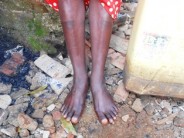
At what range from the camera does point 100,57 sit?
81.7 inches

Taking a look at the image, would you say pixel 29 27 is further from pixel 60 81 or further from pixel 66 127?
pixel 66 127

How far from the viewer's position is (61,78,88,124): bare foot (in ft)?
6.88

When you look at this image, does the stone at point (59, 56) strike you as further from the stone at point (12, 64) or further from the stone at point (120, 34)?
the stone at point (120, 34)

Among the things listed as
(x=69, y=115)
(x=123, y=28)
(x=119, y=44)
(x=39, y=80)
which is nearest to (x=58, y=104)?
(x=69, y=115)

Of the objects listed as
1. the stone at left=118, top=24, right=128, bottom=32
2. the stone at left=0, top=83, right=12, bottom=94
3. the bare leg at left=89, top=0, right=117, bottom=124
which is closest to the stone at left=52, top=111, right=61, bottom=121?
the bare leg at left=89, top=0, right=117, bottom=124

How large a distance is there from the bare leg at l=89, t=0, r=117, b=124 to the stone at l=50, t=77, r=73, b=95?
21cm

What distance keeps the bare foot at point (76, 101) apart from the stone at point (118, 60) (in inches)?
13.0

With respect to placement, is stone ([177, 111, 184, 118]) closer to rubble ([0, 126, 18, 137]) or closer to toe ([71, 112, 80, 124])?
toe ([71, 112, 80, 124])

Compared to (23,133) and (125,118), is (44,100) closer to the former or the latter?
(23,133)

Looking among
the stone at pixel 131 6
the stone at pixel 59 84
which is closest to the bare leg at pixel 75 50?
the stone at pixel 59 84

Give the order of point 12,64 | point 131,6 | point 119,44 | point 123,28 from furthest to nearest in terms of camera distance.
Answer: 1. point 131,6
2. point 123,28
3. point 119,44
4. point 12,64

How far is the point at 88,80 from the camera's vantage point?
219cm

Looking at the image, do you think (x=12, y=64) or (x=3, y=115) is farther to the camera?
(x=12, y=64)

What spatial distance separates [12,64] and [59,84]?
355 millimetres
